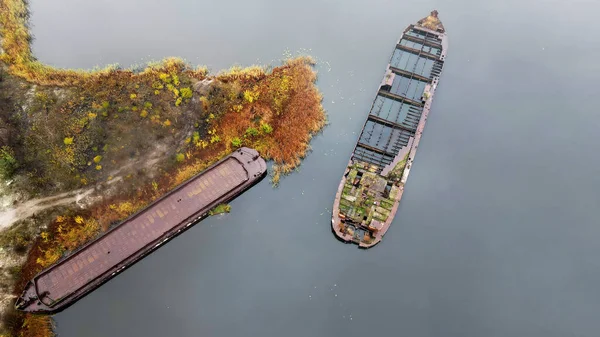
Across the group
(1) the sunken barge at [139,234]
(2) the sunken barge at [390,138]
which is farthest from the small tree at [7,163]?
(2) the sunken barge at [390,138]

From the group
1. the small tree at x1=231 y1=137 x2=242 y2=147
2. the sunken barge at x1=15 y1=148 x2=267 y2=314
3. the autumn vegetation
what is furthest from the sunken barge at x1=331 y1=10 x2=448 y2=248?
the small tree at x1=231 y1=137 x2=242 y2=147

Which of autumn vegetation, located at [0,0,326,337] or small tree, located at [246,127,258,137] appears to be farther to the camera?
small tree, located at [246,127,258,137]

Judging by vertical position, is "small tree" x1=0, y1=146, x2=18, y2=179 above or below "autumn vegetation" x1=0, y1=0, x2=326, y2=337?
below

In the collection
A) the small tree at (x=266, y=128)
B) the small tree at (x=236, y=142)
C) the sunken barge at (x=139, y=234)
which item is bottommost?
the sunken barge at (x=139, y=234)

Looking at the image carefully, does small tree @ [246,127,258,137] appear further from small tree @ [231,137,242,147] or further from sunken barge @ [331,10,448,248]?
sunken barge @ [331,10,448,248]

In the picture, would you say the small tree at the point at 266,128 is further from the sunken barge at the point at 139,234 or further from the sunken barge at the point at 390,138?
the sunken barge at the point at 390,138

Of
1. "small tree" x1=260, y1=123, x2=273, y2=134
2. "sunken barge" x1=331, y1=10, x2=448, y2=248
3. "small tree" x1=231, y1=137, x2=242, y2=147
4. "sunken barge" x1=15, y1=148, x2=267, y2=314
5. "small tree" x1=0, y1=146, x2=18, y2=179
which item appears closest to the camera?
"sunken barge" x1=15, y1=148, x2=267, y2=314

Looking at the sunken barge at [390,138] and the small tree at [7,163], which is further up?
the sunken barge at [390,138]

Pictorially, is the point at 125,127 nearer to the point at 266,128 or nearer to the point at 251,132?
the point at 251,132
